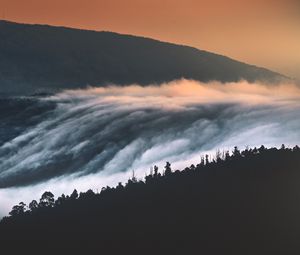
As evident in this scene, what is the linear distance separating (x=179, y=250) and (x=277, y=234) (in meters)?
26.8

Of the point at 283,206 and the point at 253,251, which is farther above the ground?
the point at 283,206

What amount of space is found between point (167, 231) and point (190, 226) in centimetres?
719

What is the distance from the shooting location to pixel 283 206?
196 metres

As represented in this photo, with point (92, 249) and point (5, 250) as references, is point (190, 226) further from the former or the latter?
point (5, 250)

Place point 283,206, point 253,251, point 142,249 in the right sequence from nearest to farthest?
1. point 253,251
2. point 142,249
3. point 283,206

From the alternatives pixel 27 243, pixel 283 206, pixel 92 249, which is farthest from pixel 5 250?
pixel 283 206

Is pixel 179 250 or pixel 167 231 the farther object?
pixel 167 231

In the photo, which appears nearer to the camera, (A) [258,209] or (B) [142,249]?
(B) [142,249]

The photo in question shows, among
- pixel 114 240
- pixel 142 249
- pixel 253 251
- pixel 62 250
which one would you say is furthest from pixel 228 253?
pixel 62 250

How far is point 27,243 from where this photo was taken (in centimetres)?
19850

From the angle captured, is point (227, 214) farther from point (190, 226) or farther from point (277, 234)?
point (277, 234)

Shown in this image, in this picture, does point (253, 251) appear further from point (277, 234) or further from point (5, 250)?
point (5, 250)

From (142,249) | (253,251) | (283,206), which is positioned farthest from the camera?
(283,206)

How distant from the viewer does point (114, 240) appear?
626 feet
